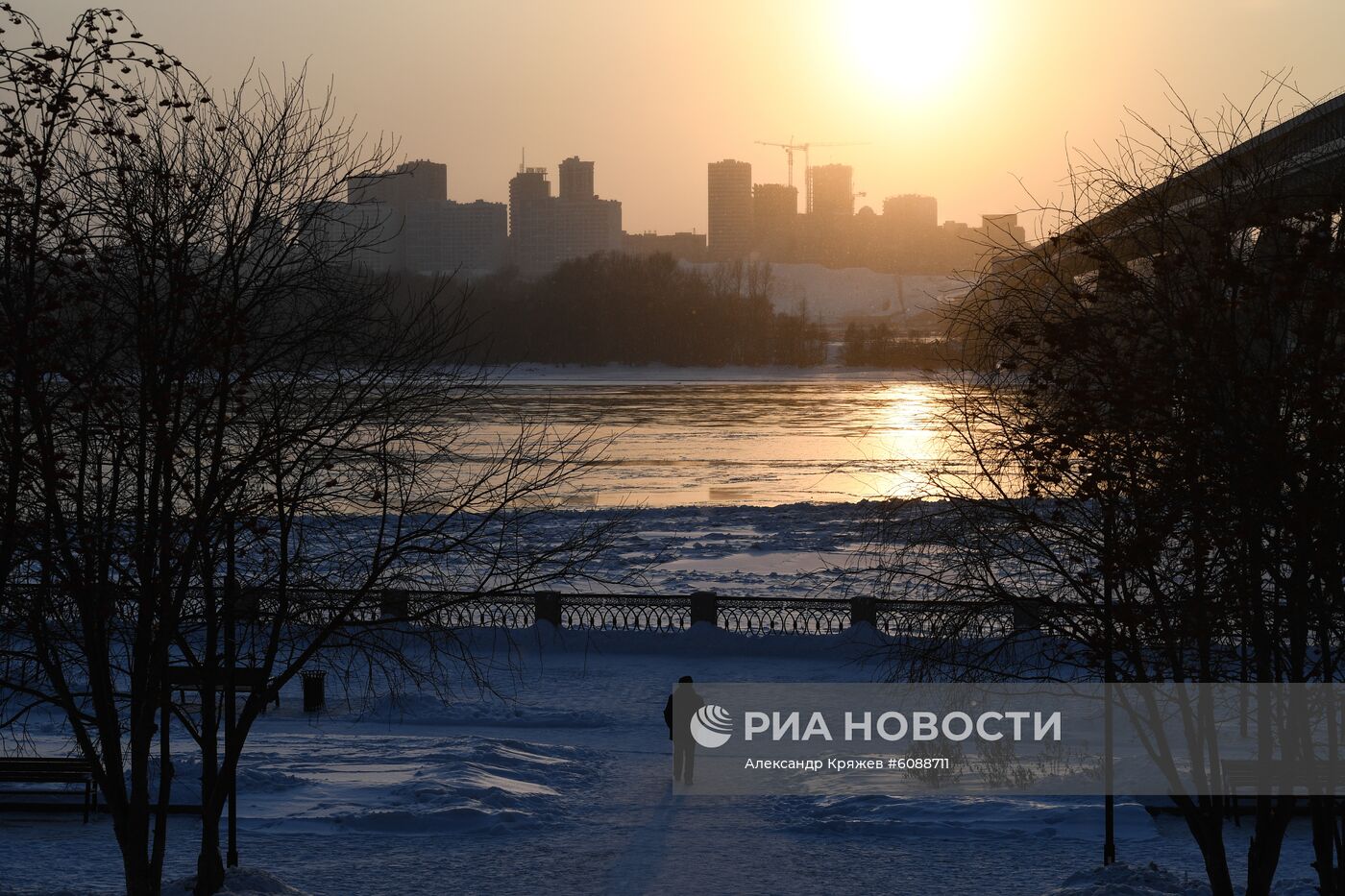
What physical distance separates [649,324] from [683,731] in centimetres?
12268

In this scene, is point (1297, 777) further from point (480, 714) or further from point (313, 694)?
point (313, 694)

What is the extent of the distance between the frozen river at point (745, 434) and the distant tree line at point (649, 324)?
18584mm

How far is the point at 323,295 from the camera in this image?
9.31 meters

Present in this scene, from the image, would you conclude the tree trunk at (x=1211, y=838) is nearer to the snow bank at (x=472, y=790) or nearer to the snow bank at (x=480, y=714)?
the snow bank at (x=472, y=790)

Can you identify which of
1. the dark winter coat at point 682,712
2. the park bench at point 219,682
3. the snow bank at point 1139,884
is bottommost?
the snow bank at point 1139,884

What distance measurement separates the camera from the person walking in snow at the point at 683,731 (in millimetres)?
13086

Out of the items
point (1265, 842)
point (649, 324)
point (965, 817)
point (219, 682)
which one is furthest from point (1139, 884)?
point (649, 324)

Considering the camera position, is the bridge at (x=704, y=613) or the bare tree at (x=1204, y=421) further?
the bridge at (x=704, y=613)

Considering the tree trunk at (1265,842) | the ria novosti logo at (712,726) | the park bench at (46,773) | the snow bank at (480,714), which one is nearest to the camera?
the tree trunk at (1265,842)

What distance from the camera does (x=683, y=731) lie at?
13.1m

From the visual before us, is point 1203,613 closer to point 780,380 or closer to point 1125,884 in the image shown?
point 1125,884

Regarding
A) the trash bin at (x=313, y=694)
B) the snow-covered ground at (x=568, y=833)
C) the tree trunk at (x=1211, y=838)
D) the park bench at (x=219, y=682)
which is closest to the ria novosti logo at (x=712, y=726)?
the snow-covered ground at (x=568, y=833)

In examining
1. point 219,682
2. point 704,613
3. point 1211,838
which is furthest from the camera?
point 704,613

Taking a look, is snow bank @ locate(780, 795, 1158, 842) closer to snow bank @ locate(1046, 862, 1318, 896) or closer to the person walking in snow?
the person walking in snow
